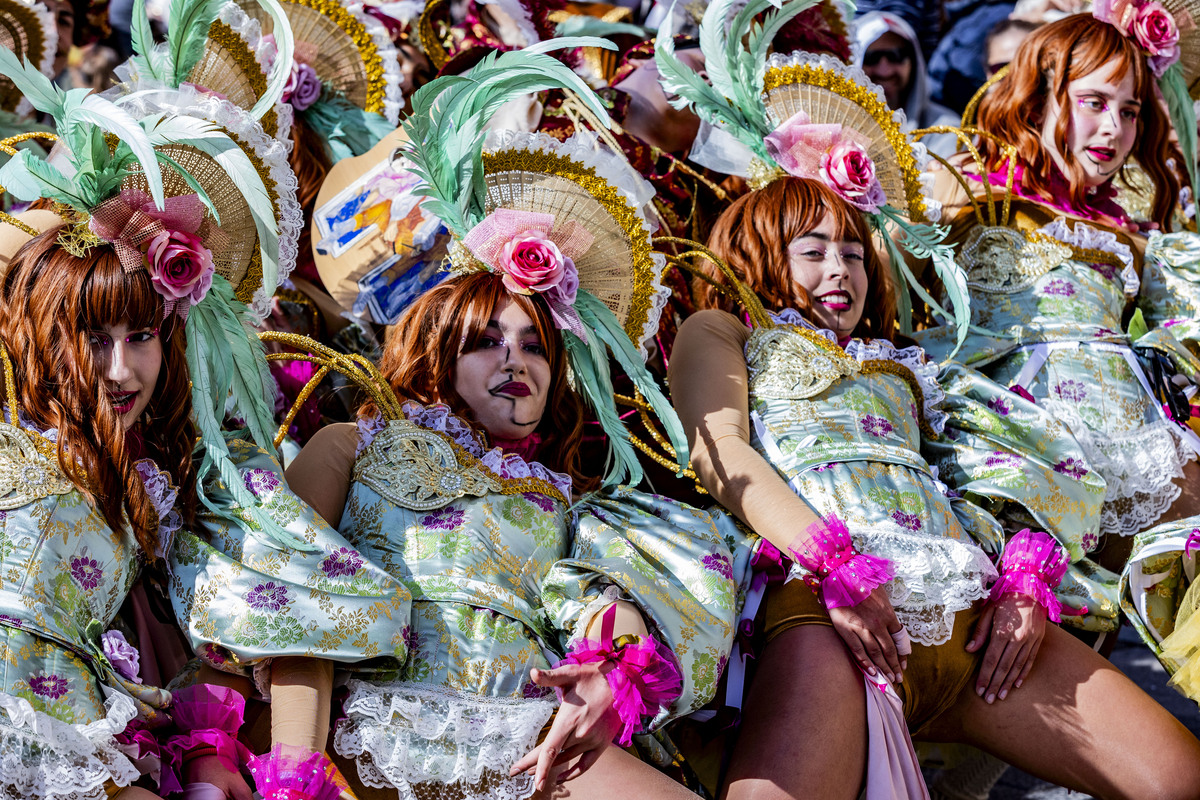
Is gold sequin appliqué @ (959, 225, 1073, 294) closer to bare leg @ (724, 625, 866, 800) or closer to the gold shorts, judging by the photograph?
the gold shorts

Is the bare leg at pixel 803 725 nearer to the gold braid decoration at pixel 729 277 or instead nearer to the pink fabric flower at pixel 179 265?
the gold braid decoration at pixel 729 277

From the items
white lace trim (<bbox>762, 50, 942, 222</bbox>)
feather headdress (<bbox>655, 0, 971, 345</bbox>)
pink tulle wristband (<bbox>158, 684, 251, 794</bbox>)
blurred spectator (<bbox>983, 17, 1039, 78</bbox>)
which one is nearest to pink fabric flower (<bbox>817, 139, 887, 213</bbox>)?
feather headdress (<bbox>655, 0, 971, 345</bbox>)

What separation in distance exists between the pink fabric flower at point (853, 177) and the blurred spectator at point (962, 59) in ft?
10.0

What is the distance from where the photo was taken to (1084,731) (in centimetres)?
271

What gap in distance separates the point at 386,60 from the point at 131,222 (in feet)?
6.02

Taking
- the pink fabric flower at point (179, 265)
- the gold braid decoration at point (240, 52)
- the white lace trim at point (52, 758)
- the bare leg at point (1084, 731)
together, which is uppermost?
the gold braid decoration at point (240, 52)

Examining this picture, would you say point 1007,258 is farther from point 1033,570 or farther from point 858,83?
point 1033,570

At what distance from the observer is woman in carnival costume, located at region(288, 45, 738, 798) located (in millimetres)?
2252

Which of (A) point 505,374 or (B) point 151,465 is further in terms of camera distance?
(A) point 505,374

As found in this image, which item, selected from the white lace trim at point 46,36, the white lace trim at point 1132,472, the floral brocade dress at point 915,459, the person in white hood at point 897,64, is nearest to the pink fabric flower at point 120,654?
the floral brocade dress at point 915,459

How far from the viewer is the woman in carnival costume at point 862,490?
8.56ft

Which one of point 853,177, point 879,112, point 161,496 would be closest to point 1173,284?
point 879,112

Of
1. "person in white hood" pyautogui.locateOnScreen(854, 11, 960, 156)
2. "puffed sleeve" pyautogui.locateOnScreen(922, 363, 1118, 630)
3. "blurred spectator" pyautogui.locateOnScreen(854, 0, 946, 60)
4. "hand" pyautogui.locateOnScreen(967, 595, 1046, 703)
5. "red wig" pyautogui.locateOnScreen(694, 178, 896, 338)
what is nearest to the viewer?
"hand" pyautogui.locateOnScreen(967, 595, 1046, 703)

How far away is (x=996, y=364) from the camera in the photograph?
3.63m
